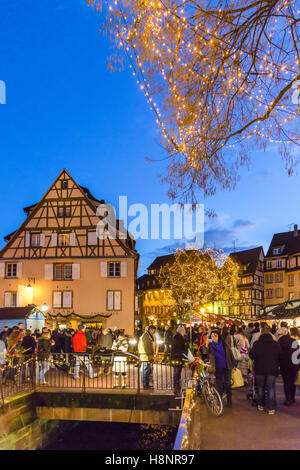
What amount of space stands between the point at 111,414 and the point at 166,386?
180 cm

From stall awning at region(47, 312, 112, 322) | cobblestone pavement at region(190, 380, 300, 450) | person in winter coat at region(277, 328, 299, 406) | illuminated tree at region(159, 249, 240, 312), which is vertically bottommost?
stall awning at region(47, 312, 112, 322)

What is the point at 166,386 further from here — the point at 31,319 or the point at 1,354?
the point at 31,319

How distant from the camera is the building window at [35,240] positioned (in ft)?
134

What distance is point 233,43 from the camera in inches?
267

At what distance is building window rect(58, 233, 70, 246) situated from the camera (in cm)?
4053

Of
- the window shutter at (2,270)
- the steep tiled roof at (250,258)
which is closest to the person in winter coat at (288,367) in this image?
the window shutter at (2,270)

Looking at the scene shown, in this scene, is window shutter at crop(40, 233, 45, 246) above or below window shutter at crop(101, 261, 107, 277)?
above

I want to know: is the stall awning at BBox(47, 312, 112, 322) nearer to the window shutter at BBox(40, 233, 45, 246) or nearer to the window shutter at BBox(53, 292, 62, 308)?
the window shutter at BBox(53, 292, 62, 308)

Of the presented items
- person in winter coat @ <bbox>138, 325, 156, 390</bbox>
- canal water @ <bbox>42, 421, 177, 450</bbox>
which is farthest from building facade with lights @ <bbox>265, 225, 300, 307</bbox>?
person in winter coat @ <bbox>138, 325, 156, 390</bbox>

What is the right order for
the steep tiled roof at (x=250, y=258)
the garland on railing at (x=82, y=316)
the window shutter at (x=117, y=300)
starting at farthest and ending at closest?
the steep tiled roof at (x=250, y=258) < the window shutter at (x=117, y=300) < the garland on railing at (x=82, y=316)

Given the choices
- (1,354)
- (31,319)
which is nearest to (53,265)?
(31,319)

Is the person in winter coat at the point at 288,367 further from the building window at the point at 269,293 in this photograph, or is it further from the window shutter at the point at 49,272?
the building window at the point at 269,293

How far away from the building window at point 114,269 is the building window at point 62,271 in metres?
3.25

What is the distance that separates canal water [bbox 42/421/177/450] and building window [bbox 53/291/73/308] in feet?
75.0
